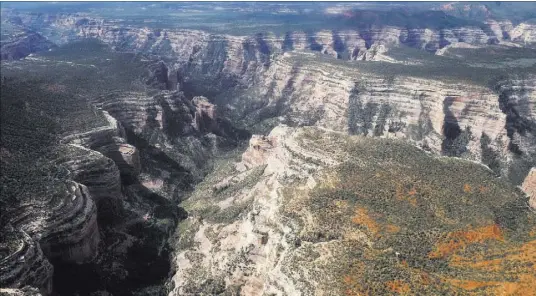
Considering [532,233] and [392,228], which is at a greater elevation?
[532,233]

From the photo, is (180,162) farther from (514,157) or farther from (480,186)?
(514,157)

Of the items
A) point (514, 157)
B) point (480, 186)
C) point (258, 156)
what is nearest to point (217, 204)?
point (258, 156)

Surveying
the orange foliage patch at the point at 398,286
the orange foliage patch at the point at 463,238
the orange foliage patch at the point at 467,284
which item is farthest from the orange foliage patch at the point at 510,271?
the orange foliage patch at the point at 398,286

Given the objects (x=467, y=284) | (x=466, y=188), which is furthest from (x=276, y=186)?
(x=467, y=284)

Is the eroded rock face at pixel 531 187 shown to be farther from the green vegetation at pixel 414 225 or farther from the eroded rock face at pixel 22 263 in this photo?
the eroded rock face at pixel 22 263

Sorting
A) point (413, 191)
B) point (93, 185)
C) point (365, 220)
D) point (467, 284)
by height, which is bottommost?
point (93, 185)

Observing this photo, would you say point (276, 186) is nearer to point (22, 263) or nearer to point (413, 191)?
point (413, 191)

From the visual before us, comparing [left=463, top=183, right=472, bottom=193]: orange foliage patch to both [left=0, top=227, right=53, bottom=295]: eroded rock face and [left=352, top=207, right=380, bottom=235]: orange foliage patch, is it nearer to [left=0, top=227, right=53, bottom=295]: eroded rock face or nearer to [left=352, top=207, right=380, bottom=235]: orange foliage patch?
[left=352, top=207, right=380, bottom=235]: orange foliage patch
